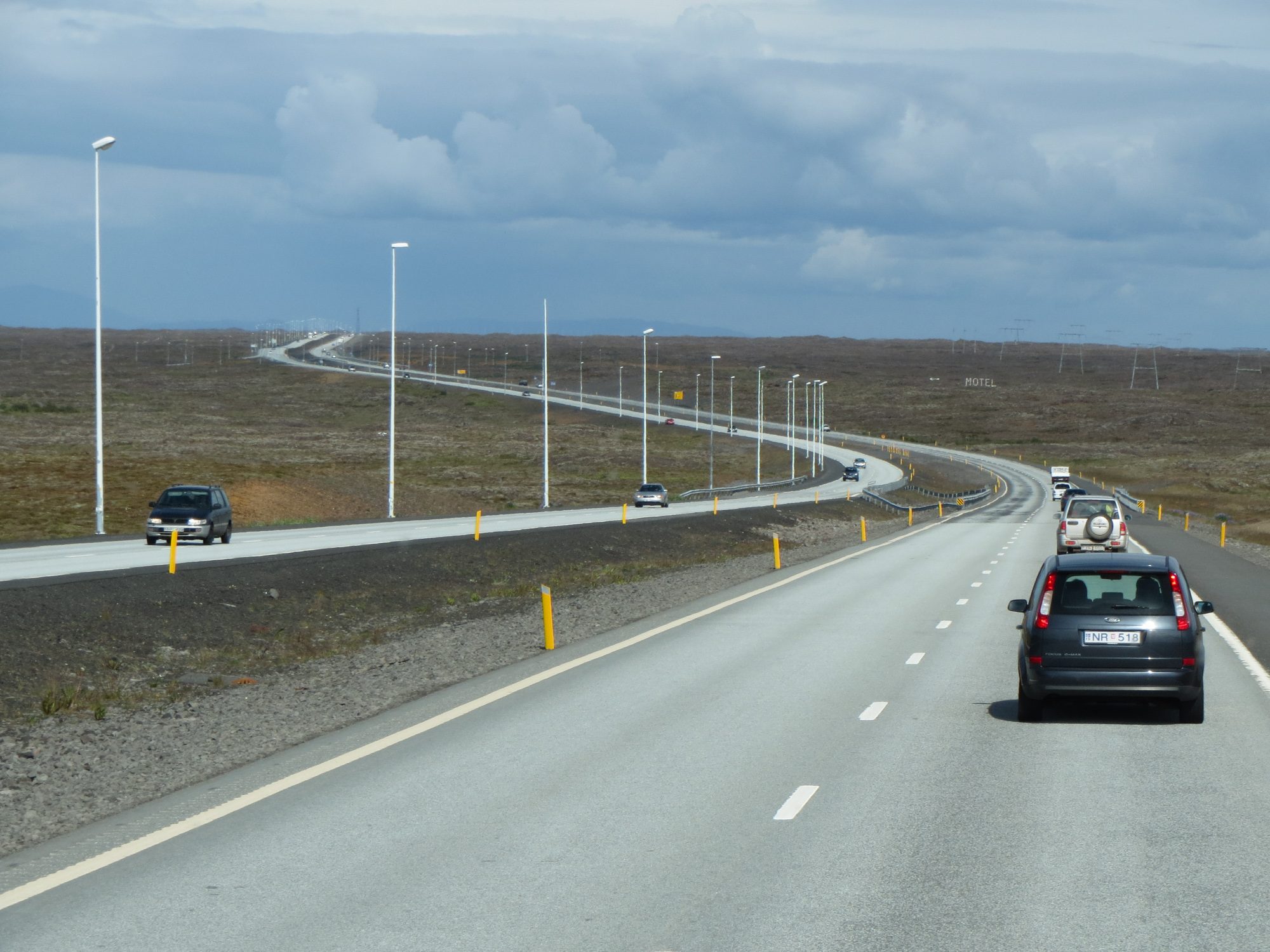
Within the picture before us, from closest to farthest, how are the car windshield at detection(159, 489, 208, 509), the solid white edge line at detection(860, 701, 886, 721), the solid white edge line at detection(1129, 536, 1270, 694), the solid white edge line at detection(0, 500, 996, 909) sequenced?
the solid white edge line at detection(0, 500, 996, 909) < the solid white edge line at detection(860, 701, 886, 721) < the solid white edge line at detection(1129, 536, 1270, 694) < the car windshield at detection(159, 489, 208, 509)

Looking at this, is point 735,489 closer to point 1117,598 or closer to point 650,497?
point 650,497

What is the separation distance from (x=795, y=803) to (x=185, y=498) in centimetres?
3410

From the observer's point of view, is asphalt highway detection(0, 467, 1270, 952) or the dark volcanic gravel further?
the dark volcanic gravel

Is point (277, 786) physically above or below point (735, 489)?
above

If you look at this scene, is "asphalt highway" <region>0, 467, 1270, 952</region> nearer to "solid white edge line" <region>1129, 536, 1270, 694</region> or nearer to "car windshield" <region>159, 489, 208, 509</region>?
"solid white edge line" <region>1129, 536, 1270, 694</region>

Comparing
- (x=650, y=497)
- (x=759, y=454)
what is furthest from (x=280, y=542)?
(x=759, y=454)

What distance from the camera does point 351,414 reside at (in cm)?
16825

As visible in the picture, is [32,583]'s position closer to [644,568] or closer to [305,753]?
[305,753]

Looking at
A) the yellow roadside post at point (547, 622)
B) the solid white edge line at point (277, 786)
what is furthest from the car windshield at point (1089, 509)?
the yellow roadside post at point (547, 622)

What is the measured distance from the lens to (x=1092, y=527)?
136 ft

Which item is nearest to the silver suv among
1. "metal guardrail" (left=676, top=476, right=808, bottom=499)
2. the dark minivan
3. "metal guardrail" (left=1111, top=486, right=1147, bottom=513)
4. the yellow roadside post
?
the dark minivan

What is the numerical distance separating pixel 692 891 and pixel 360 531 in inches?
1603

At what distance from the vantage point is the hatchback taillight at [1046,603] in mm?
13430

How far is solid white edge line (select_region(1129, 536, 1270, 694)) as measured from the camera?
56.2 ft
